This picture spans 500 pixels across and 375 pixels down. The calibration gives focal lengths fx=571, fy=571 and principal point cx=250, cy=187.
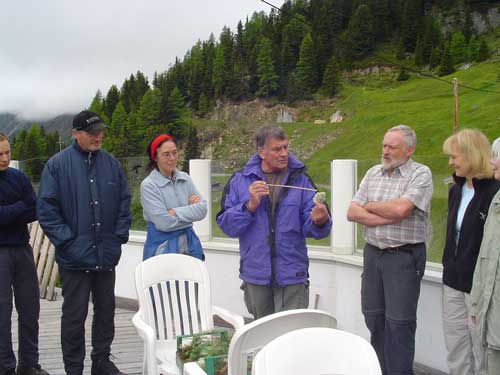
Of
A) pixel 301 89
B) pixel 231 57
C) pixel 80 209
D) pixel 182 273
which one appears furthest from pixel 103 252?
pixel 231 57

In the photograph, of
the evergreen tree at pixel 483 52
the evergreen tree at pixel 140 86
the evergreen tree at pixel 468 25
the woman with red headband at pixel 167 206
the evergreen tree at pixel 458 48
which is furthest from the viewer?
the evergreen tree at pixel 140 86

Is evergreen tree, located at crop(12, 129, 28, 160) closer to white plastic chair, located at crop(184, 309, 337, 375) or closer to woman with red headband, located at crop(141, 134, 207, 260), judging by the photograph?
woman with red headband, located at crop(141, 134, 207, 260)

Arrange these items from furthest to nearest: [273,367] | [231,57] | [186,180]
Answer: [231,57]
[186,180]
[273,367]

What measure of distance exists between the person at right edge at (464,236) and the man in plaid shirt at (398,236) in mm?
192

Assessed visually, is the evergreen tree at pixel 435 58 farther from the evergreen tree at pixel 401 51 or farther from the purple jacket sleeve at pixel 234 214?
the purple jacket sleeve at pixel 234 214

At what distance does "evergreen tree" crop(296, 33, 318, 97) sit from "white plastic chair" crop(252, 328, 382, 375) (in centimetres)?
8423

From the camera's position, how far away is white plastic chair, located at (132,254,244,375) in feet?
11.8

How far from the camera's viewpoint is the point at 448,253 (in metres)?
3.52

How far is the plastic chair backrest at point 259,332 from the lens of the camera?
2.25 m

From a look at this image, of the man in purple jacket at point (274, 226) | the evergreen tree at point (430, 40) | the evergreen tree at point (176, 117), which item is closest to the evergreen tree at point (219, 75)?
the evergreen tree at point (176, 117)

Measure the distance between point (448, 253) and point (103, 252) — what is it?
2.23 m

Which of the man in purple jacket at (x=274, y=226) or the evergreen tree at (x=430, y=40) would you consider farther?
the evergreen tree at (x=430, y=40)

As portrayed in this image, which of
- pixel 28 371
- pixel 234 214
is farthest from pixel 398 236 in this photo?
pixel 28 371

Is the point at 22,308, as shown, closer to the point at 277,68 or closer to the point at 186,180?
the point at 186,180
